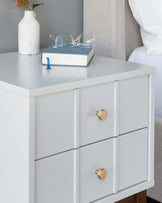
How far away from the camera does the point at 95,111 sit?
121 cm

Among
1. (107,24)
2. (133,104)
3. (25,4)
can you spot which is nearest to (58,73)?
(133,104)

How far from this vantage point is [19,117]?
108cm

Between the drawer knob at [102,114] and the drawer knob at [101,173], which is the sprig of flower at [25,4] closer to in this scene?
the drawer knob at [102,114]

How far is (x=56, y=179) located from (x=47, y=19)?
2.41 feet

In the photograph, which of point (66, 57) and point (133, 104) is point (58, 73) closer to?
point (66, 57)

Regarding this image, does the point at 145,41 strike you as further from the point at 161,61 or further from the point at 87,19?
the point at 87,19

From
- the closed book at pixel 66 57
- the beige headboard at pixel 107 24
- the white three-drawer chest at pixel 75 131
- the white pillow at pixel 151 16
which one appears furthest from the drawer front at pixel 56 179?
the white pillow at pixel 151 16

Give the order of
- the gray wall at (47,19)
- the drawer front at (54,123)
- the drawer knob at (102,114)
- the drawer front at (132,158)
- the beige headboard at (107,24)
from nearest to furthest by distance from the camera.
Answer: the drawer front at (54,123) → the drawer knob at (102,114) → the drawer front at (132,158) → the gray wall at (47,19) → the beige headboard at (107,24)

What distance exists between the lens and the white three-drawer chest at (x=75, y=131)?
1.08 metres

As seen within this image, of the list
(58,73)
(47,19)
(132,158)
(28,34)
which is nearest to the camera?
(58,73)

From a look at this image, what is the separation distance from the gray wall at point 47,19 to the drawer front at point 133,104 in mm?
512

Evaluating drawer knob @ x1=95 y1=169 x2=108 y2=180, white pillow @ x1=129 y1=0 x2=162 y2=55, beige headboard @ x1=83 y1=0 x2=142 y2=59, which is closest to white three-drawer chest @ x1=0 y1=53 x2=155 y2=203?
drawer knob @ x1=95 y1=169 x2=108 y2=180

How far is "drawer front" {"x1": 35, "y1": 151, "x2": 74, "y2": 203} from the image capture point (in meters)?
1.11

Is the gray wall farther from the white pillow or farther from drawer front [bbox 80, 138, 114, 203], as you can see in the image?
drawer front [bbox 80, 138, 114, 203]
